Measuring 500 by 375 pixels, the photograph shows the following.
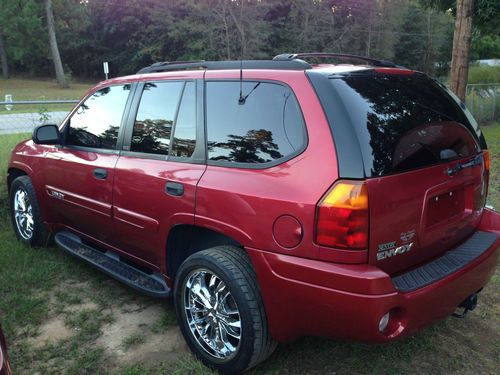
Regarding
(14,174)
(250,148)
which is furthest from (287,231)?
(14,174)

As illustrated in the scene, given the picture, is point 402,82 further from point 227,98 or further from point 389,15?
point 389,15

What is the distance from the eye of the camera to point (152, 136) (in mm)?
3441

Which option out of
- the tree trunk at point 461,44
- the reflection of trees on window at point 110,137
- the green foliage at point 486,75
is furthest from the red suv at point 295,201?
the green foliage at point 486,75

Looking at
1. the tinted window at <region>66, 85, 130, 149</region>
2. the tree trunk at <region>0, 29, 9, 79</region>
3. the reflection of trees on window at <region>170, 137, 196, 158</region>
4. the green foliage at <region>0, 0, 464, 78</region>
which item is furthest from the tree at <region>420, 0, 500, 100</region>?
the tree trunk at <region>0, 29, 9, 79</region>

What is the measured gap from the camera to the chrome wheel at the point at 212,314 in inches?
111

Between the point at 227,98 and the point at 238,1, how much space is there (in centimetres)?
4201

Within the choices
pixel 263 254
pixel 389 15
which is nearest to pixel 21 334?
pixel 263 254

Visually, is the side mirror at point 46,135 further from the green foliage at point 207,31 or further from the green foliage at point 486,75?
the green foliage at point 207,31

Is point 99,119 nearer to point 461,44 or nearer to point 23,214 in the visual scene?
point 23,214

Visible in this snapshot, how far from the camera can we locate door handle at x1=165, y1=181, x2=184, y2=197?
3008 millimetres

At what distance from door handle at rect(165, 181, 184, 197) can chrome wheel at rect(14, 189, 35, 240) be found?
2.33 m

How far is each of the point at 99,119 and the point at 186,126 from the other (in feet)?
4.01

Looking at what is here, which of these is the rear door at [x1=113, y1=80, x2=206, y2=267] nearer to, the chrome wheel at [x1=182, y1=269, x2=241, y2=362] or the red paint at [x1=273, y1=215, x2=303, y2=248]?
the chrome wheel at [x1=182, y1=269, x2=241, y2=362]

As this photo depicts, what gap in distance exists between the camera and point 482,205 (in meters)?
3.28
